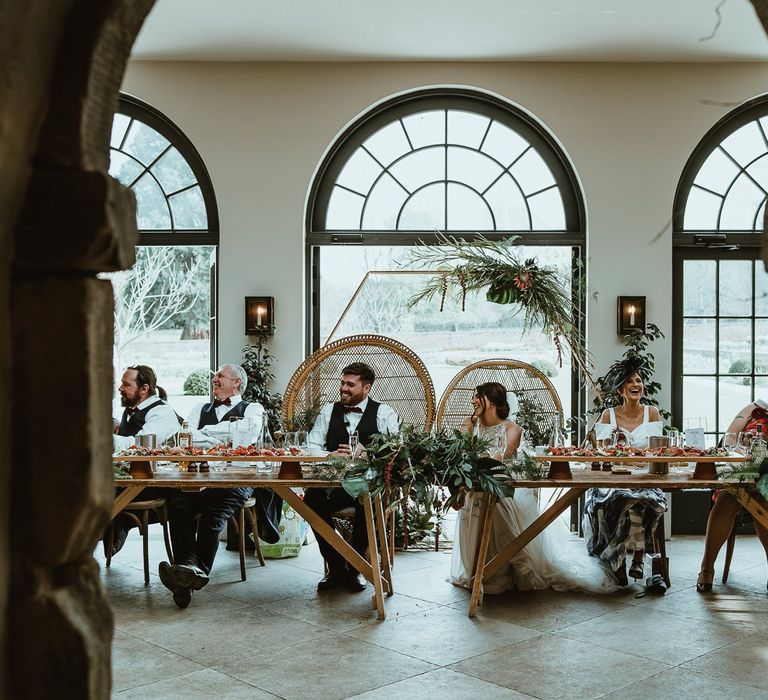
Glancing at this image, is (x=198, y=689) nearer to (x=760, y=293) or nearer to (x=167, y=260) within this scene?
(x=167, y=260)

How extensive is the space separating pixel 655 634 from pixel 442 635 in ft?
3.13

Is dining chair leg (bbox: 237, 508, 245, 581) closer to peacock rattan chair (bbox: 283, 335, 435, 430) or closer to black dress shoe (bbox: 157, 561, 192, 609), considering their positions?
black dress shoe (bbox: 157, 561, 192, 609)

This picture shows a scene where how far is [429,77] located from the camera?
6.62 metres

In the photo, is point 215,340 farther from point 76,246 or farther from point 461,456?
point 76,246

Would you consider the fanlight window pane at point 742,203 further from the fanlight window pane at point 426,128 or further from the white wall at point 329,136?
the fanlight window pane at point 426,128

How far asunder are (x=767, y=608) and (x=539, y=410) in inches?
74.4

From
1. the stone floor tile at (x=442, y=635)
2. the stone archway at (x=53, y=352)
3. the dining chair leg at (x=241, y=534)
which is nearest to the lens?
the stone archway at (x=53, y=352)

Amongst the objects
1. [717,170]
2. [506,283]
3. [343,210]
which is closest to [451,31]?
[343,210]

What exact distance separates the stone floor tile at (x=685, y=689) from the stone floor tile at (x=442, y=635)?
0.69 metres

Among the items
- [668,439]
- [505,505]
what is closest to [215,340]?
[505,505]

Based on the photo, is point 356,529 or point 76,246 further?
point 356,529

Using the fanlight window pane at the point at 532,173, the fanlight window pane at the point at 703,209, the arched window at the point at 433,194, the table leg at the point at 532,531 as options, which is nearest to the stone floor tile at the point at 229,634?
the table leg at the point at 532,531

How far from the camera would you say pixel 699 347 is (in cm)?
676

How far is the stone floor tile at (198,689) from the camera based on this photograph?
343cm
